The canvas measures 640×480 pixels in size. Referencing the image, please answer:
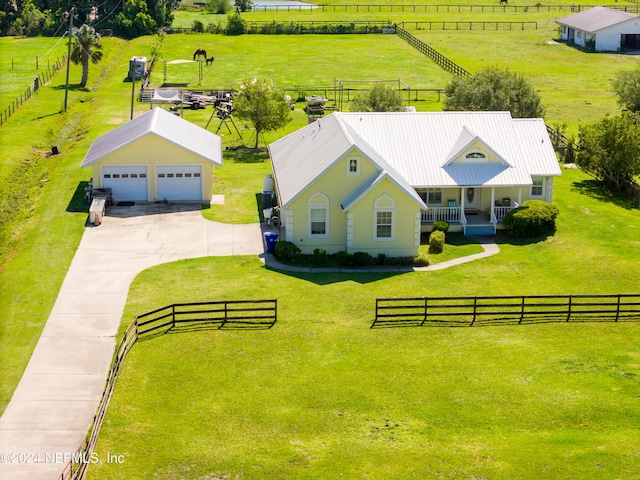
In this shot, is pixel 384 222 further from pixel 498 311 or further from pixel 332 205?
pixel 498 311

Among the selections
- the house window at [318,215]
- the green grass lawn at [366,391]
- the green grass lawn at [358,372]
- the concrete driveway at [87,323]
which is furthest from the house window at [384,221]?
the concrete driveway at [87,323]

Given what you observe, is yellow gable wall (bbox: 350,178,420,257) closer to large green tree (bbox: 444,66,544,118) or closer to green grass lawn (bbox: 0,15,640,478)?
green grass lawn (bbox: 0,15,640,478)

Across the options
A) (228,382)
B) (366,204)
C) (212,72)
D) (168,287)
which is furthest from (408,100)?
(228,382)

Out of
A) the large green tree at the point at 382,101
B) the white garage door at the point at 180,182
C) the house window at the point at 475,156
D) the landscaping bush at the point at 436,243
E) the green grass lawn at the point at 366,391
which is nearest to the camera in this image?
the green grass lawn at the point at 366,391

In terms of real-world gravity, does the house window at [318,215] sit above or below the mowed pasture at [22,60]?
below

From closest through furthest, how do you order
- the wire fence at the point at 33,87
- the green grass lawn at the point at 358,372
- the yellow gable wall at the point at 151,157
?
the green grass lawn at the point at 358,372 → the yellow gable wall at the point at 151,157 → the wire fence at the point at 33,87

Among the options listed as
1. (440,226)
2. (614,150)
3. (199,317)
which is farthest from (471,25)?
(199,317)

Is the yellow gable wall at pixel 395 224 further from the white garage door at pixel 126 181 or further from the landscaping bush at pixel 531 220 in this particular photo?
the white garage door at pixel 126 181

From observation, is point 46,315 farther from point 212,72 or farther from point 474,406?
point 212,72
